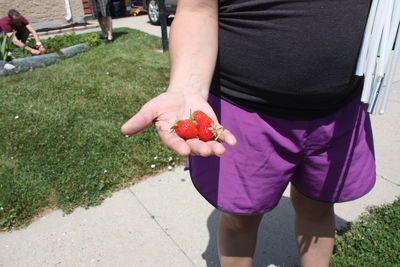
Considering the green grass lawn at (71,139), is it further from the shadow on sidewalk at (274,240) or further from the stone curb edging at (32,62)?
the shadow on sidewalk at (274,240)

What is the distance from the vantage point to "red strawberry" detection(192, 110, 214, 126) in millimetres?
1072

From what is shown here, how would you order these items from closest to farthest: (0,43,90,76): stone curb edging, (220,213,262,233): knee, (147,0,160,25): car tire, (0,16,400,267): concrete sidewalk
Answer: (220,213,262,233): knee
(0,16,400,267): concrete sidewalk
(0,43,90,76): stone curb edging
(147,0,160,25): car tire

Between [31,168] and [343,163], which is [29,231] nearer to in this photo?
[31,168]

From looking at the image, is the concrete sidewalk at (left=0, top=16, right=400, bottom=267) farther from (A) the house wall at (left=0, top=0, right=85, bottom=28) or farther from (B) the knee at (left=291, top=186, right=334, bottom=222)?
(A) the house wall at (left=0, top=0, right=85, bottom=28)

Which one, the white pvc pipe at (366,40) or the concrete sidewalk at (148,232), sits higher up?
the white pvc pipe at (366,40)

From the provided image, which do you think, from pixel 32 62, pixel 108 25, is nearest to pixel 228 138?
pixel 32 62

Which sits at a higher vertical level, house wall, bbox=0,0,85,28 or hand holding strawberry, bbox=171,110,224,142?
hand holding strawberry, bbox=171,110,224,142

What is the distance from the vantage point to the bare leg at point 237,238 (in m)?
1.53

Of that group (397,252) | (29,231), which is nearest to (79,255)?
(29,231)

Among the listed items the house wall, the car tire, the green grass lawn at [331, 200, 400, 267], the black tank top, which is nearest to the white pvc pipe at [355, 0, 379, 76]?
the black tank top

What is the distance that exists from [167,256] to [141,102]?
248 centimetres

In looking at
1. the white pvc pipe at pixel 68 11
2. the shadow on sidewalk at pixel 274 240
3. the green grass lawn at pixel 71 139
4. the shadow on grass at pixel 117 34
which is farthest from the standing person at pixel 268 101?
the white pvc pipe at pixel 68 11

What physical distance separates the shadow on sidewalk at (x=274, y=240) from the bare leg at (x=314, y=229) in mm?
465

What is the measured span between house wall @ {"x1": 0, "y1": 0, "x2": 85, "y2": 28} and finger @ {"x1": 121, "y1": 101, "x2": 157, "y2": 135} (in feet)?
38.6
